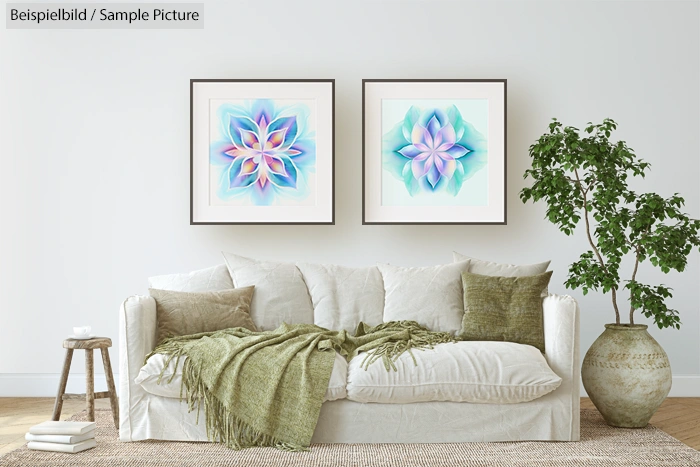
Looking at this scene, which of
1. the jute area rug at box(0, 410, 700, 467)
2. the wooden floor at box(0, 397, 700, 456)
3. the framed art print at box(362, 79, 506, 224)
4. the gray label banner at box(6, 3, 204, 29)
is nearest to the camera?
the jute area rug at box(0, 410, 700, 467)

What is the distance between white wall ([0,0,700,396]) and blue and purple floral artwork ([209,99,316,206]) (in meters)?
0.21

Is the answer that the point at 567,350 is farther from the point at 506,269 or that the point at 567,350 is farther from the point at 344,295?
the point at 344,295

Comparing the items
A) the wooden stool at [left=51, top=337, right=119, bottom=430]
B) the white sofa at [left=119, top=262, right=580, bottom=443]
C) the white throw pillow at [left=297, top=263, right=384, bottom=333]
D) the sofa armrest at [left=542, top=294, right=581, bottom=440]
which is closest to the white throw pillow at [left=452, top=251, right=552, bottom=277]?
the sofa armrest at [left=542, top=294, right=581, bottom=440]

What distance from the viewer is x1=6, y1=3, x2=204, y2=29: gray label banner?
174 inches

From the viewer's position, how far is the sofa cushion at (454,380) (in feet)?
9.91

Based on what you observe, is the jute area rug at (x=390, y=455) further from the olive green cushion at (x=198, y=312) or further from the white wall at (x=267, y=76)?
the white wall at (x=267, y=76)

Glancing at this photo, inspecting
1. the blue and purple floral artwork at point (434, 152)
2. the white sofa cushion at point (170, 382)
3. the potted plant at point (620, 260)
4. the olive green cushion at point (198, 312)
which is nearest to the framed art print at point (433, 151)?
the blue and purple floral artwork at point (434, 152)

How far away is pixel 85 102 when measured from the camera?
174 inches

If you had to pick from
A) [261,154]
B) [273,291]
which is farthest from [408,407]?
[261,154]

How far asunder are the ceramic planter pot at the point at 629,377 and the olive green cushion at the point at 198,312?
69.8 inches

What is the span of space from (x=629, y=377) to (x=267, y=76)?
275 cm

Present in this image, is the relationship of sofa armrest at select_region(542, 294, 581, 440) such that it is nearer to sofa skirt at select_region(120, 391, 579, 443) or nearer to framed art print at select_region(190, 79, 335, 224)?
sofa skirt at select_region(120, 391, 579, 443)

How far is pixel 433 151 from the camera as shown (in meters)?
4.33

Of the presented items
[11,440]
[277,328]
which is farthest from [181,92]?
[11,440]
